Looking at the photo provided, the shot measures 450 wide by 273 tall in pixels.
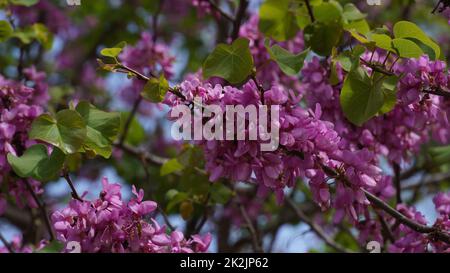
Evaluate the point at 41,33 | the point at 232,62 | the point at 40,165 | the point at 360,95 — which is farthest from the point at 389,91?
the point at 41,33

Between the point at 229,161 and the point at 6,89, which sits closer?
the point at 229,161

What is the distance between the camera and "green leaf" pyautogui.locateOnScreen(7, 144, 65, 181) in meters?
2.02

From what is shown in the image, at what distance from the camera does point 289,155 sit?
1.98 metres

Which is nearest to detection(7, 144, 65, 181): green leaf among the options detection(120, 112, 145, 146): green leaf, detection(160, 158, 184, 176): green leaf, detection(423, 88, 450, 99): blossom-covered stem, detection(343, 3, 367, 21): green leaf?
detection(160, 158, 184, 176): green leaf

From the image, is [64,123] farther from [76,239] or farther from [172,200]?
[172,200]

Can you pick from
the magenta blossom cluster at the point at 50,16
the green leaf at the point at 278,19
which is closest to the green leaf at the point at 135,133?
the magenta blossom cluster at the point at 50,16

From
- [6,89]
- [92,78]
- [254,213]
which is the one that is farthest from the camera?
[92,78]

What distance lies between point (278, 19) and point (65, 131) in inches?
44.4

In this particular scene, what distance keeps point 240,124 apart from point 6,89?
3.47ft

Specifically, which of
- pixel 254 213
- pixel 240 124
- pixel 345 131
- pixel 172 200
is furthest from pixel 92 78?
pixel 240 124

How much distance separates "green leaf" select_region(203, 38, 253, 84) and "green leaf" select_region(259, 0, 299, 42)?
0.70 m

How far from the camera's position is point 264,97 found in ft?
6.44

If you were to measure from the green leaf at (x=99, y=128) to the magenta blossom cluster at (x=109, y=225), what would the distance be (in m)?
0.17

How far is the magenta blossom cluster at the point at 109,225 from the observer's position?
6.27 ft
